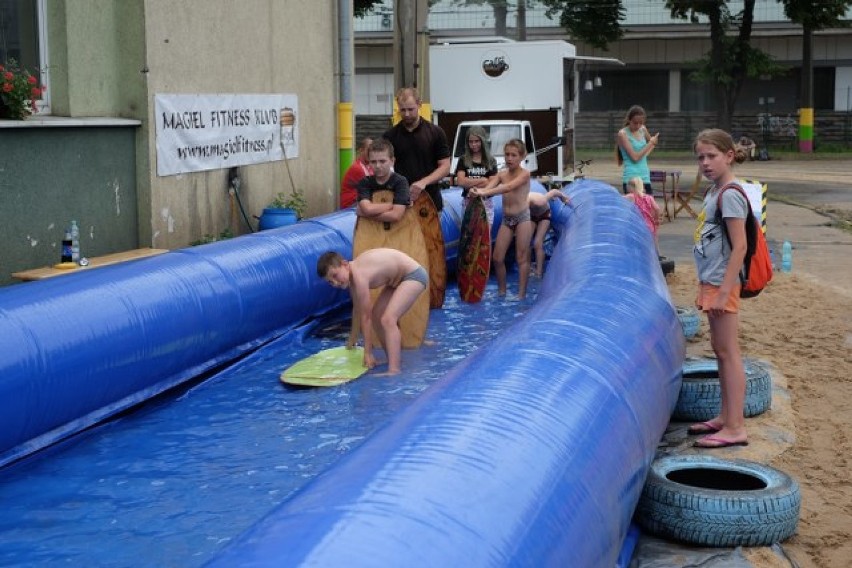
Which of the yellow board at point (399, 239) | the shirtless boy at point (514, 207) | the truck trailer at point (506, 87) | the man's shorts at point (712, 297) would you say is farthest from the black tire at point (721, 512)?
the truck trailer at point (506, 87)

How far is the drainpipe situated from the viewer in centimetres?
1578

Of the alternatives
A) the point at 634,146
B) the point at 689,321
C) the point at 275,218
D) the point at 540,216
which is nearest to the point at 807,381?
the point at 689,321

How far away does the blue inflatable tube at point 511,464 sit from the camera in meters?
3.07

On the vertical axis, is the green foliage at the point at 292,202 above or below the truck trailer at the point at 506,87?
below

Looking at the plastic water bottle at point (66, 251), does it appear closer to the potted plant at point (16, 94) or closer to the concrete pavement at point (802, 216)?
the potted plant at point (16, 94)

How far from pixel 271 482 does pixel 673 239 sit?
37.4ft

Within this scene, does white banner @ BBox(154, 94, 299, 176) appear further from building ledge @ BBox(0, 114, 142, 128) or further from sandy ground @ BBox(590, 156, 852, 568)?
sandy ground @ BBox(590, 156, 852, 568)

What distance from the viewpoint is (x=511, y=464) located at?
3656 millimetres

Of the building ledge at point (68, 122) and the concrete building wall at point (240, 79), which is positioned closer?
the building ledge at point (68, 122)

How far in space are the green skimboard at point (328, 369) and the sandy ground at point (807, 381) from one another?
2.26 m

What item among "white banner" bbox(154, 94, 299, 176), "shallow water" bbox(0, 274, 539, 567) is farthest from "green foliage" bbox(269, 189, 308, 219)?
"shallow water" bbox(0, 274, 539, 567)

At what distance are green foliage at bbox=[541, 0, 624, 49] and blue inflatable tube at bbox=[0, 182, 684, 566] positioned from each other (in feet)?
104

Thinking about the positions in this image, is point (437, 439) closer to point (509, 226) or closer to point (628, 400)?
point (628, 400)

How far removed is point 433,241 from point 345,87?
6.03 m
